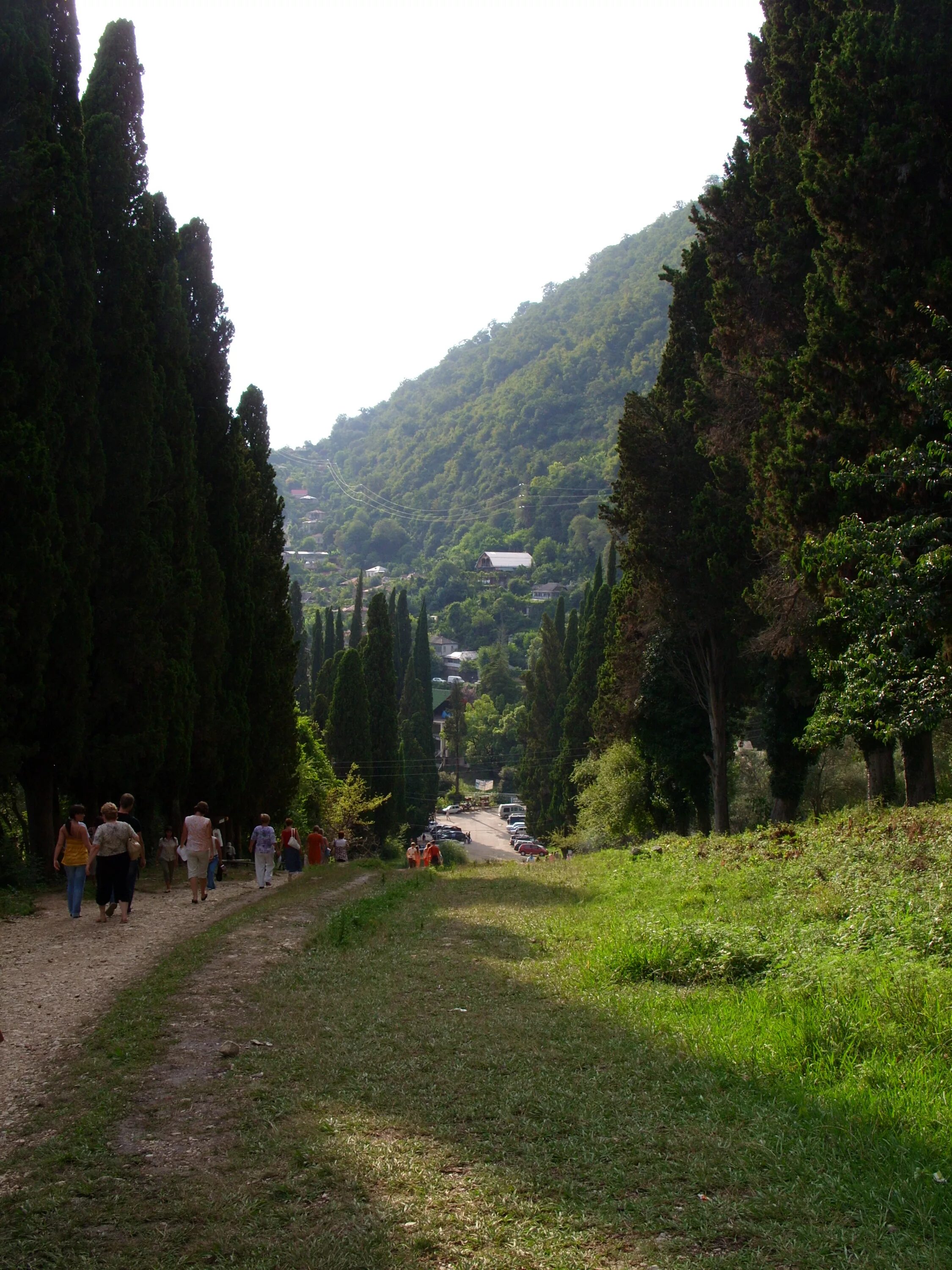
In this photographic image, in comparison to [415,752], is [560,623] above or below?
above

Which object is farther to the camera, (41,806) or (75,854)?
(41,806)

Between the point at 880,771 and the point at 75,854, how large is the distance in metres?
15.3

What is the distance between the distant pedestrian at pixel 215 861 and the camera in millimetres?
19906

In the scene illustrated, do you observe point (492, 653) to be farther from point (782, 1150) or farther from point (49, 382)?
point (782, 1150)

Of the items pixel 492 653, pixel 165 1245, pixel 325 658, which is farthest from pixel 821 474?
pixel 492 653

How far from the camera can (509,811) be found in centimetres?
10544

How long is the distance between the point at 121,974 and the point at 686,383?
21.2 m

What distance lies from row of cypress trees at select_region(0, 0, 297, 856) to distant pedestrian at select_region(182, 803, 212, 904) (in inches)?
111

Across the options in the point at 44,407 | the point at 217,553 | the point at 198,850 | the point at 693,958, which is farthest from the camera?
the point at 217,553

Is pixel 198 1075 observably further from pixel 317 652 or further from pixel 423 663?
pixel 317 652

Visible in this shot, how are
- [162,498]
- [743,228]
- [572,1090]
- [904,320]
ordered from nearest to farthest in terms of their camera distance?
[572,1090], [904,320], [162,498], [743,228]

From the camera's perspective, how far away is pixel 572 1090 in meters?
6.68

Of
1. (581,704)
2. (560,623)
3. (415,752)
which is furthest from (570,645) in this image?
(581,704)

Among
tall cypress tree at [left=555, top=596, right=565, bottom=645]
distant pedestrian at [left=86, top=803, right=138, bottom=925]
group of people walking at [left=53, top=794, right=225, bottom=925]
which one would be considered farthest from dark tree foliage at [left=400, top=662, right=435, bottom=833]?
distant pedestrian at [left=86, top=803, right=138, bottom=925]
